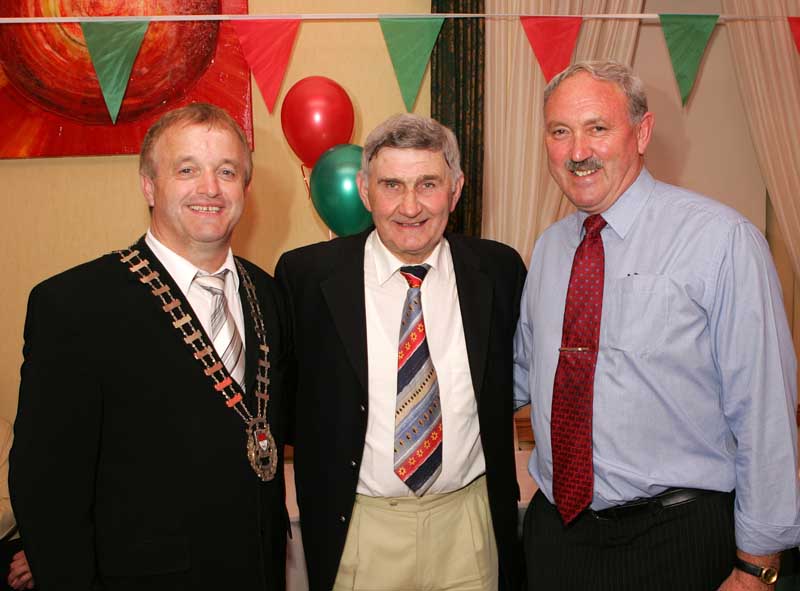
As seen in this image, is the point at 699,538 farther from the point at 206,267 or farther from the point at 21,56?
the point at 21,56

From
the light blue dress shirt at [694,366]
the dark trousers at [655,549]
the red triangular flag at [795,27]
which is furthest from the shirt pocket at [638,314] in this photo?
the red triangular flag at [795,27]

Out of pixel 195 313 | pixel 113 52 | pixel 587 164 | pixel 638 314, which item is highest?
pixel 113 52

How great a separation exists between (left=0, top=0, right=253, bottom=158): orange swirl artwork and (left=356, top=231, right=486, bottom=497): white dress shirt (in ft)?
6.71

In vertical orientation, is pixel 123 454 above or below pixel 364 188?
below

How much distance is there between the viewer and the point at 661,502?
1.68 metres

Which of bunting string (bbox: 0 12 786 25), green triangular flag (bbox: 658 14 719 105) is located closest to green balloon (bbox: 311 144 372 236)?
bunting string (bbox: 0 12 786 25)

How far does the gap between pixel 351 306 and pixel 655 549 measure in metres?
0.97

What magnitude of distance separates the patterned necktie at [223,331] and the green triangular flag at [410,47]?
204 centimetres

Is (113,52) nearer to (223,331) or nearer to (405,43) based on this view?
(405,43)

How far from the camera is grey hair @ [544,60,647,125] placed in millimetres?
1781

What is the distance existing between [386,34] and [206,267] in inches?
84.5

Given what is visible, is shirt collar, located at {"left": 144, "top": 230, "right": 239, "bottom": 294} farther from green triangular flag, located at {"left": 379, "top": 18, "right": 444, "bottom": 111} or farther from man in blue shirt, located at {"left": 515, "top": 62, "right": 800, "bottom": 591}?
green triangular flag, located at {"left": 379, "top": 18, "right": 444, "bottom": 111}

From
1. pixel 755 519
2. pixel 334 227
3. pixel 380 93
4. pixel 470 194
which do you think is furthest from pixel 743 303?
pixel 380 93

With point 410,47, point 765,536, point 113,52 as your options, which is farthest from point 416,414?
point 113,52
